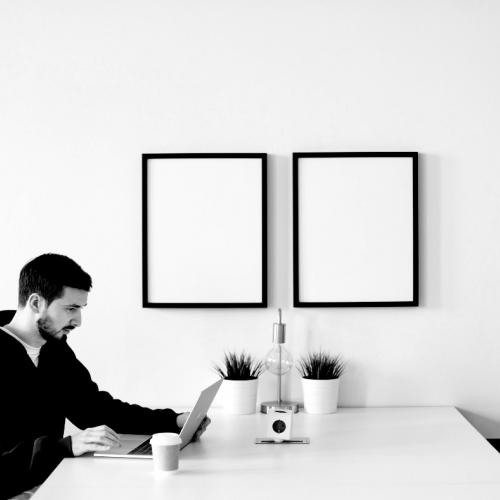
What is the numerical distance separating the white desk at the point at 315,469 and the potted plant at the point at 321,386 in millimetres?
196

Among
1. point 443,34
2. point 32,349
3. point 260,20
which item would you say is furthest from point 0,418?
point 443,34

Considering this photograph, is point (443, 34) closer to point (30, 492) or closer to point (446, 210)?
point (446, 210)

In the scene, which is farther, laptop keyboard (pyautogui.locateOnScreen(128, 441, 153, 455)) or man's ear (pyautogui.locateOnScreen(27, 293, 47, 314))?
man's ear (pyautogui.locateOnScreen(27, 293, 47, 314))

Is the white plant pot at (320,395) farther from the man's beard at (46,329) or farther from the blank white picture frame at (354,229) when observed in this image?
the man's beard at (46,329)

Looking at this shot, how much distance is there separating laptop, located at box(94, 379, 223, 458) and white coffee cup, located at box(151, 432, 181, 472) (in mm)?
103

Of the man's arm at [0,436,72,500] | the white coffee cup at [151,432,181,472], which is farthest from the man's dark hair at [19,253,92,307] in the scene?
the white coffee cup at [151,432,181,472]

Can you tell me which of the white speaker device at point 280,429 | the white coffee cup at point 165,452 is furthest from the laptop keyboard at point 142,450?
the white speaker device at point 280,429

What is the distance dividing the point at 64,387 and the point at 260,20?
152 centimetres

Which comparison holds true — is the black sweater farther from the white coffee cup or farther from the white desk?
the white coffee cup

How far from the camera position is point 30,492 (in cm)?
196

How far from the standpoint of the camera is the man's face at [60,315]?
2.11 metres

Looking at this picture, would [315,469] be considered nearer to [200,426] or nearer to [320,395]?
[200,426]

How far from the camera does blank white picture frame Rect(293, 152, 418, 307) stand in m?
2.61

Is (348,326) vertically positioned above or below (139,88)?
below
